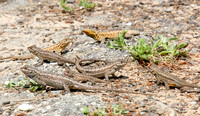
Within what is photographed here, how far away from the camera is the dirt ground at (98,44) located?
17.9 feet

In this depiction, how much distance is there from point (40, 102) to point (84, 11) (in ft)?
27.5

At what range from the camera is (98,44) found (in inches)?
369

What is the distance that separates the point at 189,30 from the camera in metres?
10.5

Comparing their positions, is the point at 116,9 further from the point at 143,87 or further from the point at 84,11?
the point at 143,87

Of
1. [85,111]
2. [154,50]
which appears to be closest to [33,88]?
[85,111]

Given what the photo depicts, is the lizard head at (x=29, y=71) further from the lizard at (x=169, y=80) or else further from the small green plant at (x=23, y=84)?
the lizard at (x=169, y=80)

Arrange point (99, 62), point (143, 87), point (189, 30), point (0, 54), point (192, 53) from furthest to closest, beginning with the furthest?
point (189, 30) < point (0, 54) < point (192, 53) < point (99, 62) < point (143, 87)

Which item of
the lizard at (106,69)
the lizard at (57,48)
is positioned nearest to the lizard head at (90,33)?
the lizard at (57,48)

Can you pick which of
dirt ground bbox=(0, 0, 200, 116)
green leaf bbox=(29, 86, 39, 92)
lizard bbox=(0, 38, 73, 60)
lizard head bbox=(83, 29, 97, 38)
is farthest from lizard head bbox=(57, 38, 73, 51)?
green leaf bbox=(29, 86, 39, 92)

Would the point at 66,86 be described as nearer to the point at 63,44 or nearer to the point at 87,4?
the point at 63,44

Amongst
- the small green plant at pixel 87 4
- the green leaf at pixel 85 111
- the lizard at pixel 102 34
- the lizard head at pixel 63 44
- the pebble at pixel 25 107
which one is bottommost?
the pebble at pixel 25 107

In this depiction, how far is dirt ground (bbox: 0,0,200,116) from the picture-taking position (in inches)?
214

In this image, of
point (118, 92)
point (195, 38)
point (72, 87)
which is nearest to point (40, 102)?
point (72, 87)

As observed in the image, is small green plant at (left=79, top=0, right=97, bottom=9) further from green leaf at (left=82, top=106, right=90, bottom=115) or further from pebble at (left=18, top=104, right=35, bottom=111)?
green leaf at (left=82, top=106, right=90, bottom=115)
